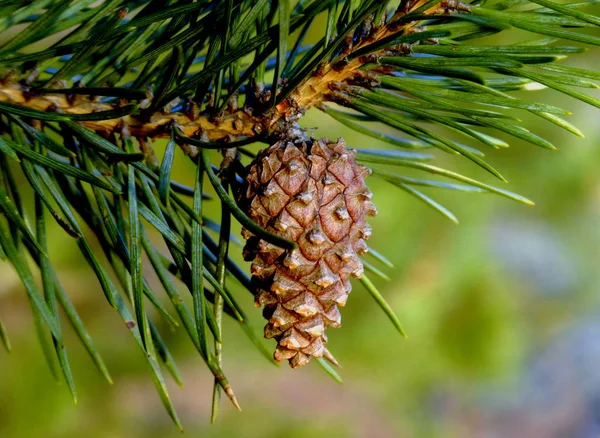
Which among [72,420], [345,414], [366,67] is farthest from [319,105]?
[345,414]

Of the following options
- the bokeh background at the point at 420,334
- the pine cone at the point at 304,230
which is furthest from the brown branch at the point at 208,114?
the bokeh background at the point at 420,334

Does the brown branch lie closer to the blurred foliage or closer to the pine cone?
the pine cone

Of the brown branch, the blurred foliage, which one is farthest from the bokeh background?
the brown branch

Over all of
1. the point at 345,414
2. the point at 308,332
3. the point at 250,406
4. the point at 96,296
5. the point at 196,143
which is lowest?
the point at 345,414

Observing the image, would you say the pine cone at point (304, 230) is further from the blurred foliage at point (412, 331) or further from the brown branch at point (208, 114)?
the blurred foliage at point (412, 331)

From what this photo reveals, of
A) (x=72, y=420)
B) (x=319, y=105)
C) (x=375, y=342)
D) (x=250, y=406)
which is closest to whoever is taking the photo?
(x=319, y=105)

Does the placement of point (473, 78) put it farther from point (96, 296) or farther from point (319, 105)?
point (96, 296)
